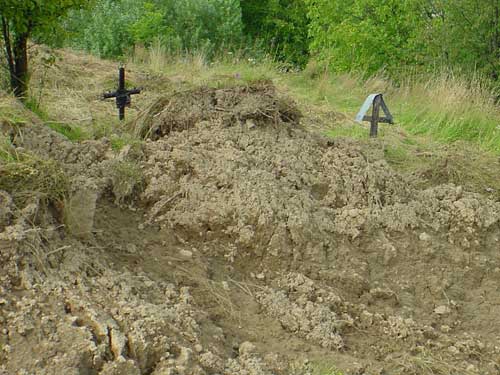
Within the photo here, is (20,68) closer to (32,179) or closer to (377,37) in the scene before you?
(32,179)

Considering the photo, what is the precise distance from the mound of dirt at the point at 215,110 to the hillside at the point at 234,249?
18 mm

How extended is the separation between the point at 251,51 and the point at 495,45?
5498 mm

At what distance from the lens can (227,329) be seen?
137 inches

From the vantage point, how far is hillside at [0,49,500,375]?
9.94 ft

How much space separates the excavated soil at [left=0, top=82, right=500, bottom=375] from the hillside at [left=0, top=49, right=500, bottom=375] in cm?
1

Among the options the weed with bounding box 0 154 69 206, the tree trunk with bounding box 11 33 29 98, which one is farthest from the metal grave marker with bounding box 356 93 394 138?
the weed with bounding box 0 154 69 206

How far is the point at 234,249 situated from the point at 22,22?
298cm

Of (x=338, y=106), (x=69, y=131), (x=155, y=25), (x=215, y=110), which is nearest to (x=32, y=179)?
(x=69, y=131)

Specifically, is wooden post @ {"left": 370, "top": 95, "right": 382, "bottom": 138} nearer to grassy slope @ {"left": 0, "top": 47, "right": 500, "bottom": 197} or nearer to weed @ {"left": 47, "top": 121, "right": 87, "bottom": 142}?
grassy slope @ {"left": 0, "top": 47, "right": 500, "bottom": 197}

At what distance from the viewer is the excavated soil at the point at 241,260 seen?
2994mm

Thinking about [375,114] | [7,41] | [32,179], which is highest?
[7,41]

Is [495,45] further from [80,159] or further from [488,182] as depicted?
[80,159]

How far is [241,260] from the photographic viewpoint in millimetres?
4219

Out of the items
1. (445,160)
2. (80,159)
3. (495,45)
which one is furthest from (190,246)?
(495,45)
